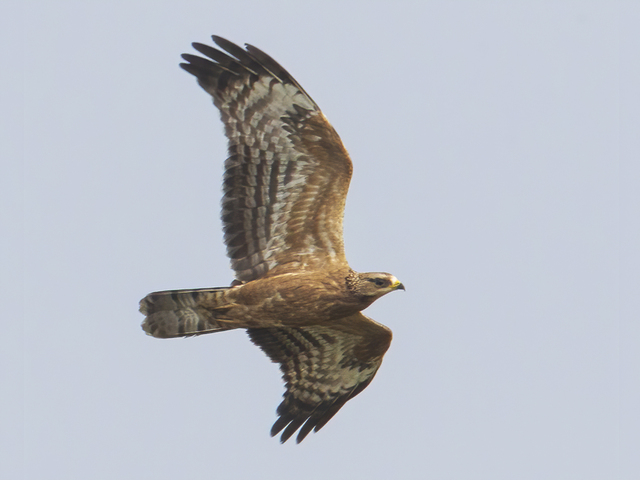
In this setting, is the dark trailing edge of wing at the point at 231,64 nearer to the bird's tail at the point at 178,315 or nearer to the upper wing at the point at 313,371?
the bird's tail at the point at 178,315

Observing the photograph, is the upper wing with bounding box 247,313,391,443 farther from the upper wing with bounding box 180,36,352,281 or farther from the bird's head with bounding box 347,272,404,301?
the bird's head with bounding box 347,272,404,301

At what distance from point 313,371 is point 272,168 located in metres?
3.01

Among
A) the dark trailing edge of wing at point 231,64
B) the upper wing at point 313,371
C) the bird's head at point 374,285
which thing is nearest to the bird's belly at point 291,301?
the bird's head at point 374,285

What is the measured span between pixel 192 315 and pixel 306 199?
208 centimetres

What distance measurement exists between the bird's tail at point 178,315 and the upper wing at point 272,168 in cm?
61

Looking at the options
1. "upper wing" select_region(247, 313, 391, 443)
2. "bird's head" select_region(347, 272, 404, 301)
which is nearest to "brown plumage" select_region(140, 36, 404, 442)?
"bird's head" select_region(347, 272, 404, 301)

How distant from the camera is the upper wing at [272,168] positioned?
15.1 meters

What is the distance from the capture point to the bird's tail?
51.3 feet

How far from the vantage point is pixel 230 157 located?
15352 millimetres

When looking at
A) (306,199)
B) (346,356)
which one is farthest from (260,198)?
(346,356)

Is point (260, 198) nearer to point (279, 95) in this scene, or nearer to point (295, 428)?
point (279, 95)

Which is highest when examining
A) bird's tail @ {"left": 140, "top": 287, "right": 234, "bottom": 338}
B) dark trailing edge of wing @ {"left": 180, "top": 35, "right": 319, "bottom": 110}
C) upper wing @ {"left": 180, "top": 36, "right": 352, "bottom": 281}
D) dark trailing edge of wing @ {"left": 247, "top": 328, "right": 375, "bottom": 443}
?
dark trailing edge of wing @ {"left": 180, "top": 35, "right": 319, "bottom": 110}

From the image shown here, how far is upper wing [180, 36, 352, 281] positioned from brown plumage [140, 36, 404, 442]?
12 millimetres

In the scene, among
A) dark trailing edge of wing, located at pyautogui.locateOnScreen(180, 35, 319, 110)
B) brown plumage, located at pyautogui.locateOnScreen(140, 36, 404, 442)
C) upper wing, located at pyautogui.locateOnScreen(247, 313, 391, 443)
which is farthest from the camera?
upper wing, located at pyautogui.locateOnScreen(247, 313, 391, 443)
